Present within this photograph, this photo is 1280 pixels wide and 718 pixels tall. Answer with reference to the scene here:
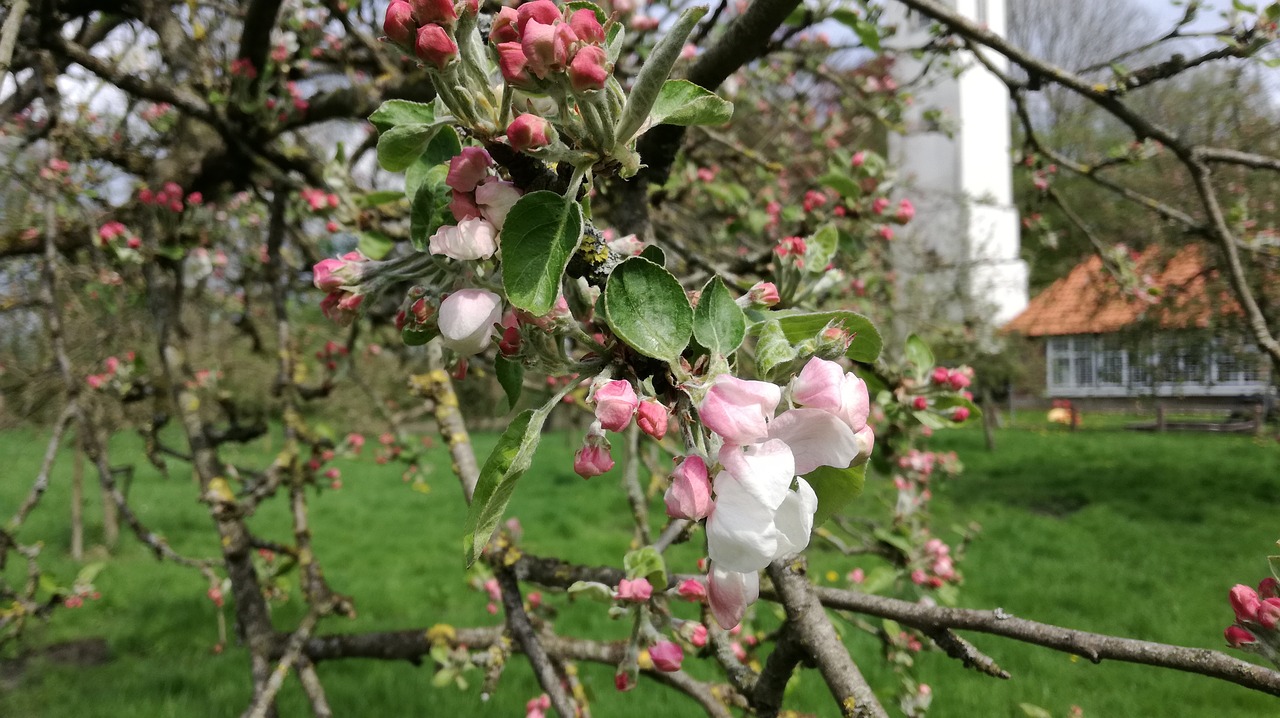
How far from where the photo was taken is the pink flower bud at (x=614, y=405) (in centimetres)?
58

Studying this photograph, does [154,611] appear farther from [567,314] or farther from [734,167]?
[567,314]

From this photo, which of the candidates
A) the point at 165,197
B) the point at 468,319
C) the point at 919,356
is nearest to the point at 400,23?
the point at 468,319

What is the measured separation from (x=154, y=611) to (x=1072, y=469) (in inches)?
430

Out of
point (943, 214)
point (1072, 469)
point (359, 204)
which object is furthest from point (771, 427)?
point (943, 214)

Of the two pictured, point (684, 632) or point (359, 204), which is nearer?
point (684, 632)

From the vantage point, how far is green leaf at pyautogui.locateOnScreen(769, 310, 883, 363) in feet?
2.39

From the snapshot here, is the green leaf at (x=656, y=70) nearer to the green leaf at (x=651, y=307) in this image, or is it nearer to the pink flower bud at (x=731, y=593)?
the green leaf at (x=651, y=307)

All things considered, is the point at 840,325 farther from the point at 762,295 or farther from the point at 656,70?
the point at 656,70

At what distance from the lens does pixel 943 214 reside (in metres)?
14.5

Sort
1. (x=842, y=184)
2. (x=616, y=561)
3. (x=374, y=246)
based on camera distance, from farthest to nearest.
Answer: (x=616, y=561) < (x=842, y=184) < (x=374, y=246)

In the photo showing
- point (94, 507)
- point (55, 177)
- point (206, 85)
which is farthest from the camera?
point (94, 507)

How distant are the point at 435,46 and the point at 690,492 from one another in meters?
0.41

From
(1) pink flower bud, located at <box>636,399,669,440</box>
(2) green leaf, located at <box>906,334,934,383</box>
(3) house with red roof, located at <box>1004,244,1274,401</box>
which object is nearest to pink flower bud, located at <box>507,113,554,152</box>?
(1) pink flower bud, located at <box>636,399,669,440</box>

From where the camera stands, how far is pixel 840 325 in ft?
Result: 2.43
